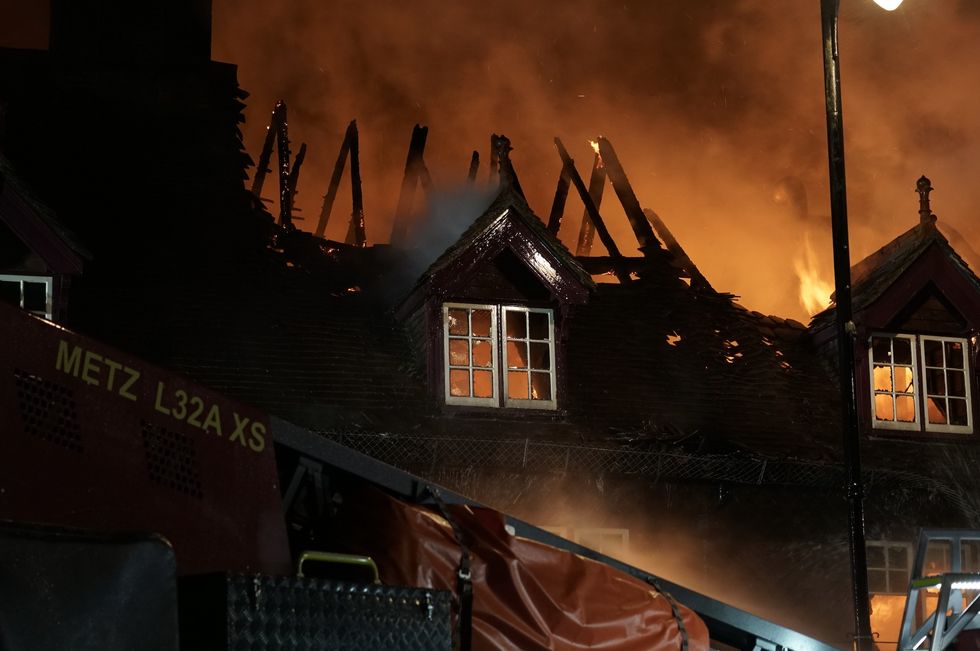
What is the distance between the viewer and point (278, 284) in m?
17.0

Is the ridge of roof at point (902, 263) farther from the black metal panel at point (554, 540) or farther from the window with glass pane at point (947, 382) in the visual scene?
the black metal panel at point (554, 540)

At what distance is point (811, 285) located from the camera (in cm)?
2311

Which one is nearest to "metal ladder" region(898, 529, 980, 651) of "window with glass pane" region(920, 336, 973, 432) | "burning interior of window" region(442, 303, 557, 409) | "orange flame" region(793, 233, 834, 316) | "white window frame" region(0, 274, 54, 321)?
"burning interior of window" region(442, 303, 557, 409)

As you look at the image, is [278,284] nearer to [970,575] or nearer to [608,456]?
[608,456]

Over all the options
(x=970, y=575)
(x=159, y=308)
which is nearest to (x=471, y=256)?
(x=159, y=308)

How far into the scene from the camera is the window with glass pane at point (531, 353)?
54.1 feet

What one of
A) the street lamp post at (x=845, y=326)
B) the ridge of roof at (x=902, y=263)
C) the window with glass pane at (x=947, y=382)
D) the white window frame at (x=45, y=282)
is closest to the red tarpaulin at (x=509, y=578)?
the street lamp post at (x=845, y=326)

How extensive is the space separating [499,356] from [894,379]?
18.4 ft

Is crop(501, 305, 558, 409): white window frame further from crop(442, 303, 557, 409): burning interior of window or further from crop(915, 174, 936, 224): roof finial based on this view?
crop(915, 174, 936, 224): roof finial

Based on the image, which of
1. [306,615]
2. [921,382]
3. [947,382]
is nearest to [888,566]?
[921,382]

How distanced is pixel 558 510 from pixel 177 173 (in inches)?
251

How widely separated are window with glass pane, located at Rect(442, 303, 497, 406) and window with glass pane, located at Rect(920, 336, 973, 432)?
5865mm

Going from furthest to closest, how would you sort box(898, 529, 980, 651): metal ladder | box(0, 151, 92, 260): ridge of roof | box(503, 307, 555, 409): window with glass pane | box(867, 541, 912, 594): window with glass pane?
box(867, 541, 912, 594): window with glass pane → box(503, 307, 555, 409): window with glass pane → box(0, 151, 92, 260): ridge of roof → box(898, 529, 980, 651): metal ladder

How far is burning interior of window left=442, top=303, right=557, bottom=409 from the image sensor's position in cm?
1619
